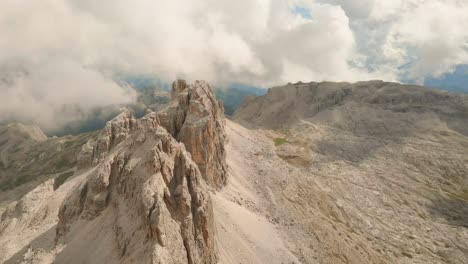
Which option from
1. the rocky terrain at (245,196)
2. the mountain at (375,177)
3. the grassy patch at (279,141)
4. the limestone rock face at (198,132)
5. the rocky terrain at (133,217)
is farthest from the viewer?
the grassy patch at (279,141)

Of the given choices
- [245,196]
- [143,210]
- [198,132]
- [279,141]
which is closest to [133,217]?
[143,210]

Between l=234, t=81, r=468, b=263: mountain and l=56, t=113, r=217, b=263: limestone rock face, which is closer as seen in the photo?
l=56, t=113, r=217, b=263: limestone rock face

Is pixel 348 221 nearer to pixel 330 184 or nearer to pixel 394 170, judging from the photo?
pixel 330 184

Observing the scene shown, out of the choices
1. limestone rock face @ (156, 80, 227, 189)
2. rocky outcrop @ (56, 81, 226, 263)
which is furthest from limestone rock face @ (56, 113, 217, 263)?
limestone rock face @ (156, 80, 227, 189)

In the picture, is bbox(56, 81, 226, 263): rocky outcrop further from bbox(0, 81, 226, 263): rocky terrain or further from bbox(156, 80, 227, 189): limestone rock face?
bbox(156, 80, 227, 189): limestone rock face

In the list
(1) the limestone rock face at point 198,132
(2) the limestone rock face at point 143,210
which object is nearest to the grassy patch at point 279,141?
(1) the limestone rock face at point 198,132

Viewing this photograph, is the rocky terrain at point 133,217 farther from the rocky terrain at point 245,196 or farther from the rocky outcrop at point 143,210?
the rocky terrain at point 245,196
